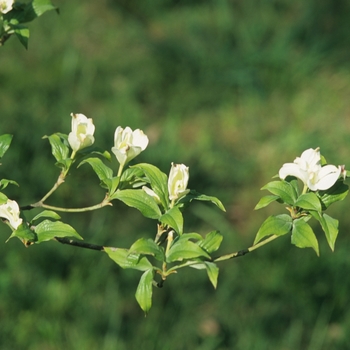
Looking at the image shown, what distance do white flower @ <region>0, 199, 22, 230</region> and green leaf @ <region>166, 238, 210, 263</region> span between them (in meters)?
0.23

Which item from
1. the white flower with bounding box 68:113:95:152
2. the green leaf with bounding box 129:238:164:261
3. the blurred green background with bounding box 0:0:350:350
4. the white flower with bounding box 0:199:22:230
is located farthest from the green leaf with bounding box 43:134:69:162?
the blurred green background with bounding box 0:0:350:350

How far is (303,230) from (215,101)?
2143 mm

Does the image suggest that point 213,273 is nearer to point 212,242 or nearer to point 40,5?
point 212,242

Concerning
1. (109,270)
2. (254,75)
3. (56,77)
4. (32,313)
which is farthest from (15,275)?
(254,75)

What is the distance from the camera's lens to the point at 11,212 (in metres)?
1.02

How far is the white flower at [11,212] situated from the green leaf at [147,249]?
0.19 meters

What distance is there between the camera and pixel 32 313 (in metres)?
2.10

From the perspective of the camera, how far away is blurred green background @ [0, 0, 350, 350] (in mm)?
2121

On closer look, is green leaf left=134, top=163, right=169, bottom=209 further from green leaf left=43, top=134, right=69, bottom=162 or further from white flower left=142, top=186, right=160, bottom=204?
green leaf left=43, top=134, right=69, bottom=162

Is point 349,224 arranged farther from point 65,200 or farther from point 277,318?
point 65,200

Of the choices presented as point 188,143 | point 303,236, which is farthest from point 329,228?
point 188,143

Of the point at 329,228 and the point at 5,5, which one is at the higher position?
the point at 5,5

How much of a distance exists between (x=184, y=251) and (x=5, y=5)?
1.80 ft

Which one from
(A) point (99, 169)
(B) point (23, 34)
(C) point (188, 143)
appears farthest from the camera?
(C) point (188, 143)
